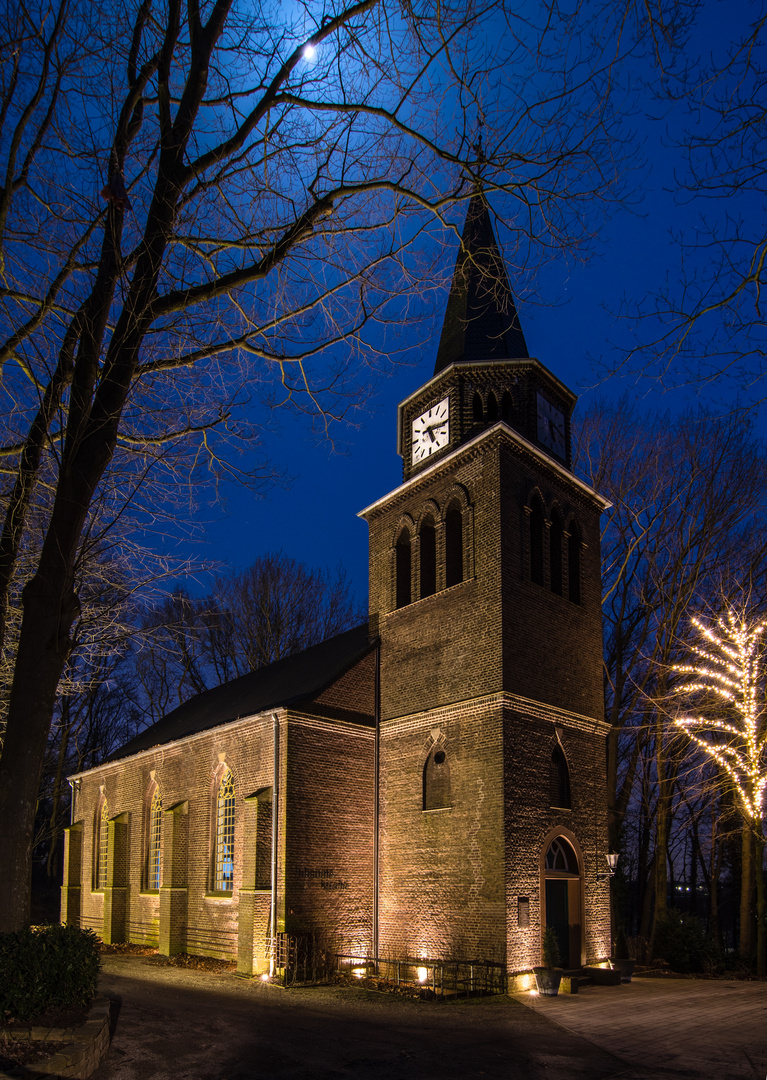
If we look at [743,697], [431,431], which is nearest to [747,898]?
[743,697]

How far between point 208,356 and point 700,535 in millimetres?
19709

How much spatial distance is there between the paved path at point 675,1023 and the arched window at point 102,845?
59.8 feet

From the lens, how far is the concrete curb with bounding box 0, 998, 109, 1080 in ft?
22.1

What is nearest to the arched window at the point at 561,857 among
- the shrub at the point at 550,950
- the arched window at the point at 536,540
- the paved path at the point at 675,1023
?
the shrub at the point at 550,950

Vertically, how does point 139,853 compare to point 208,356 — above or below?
below

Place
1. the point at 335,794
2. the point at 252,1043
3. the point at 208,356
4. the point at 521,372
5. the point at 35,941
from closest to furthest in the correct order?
the point at 35,941
the point at 208,356
the point at 252,1043
the point at 335,794
the point at 521,372

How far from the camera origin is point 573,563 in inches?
826

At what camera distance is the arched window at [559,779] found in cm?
1825

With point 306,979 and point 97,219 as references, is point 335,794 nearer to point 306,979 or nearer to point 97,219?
point 306,979

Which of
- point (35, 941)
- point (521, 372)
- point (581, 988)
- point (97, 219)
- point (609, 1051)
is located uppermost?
point (521, 372)

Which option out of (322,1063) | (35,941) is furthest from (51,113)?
(322,1063)

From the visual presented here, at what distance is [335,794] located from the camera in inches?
750

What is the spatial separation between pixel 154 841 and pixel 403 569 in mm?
12373

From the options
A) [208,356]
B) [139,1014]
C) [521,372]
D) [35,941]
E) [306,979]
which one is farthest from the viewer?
[521,372]
